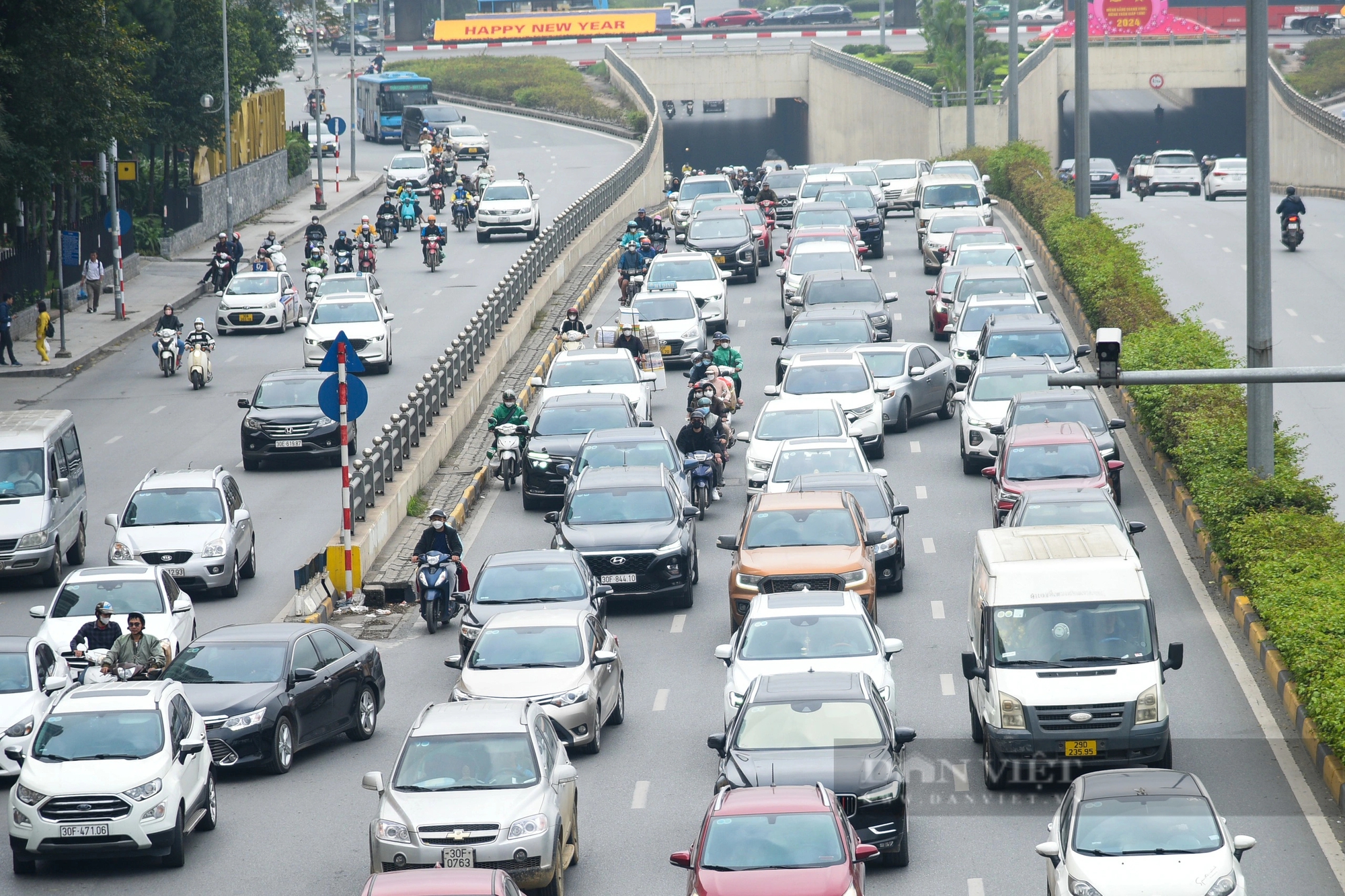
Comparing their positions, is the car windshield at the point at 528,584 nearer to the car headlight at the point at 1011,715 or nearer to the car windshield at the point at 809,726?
the car windshield at the point at 809,726

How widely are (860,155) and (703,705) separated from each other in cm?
7795

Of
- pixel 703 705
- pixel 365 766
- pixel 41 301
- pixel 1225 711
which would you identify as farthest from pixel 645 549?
pixel 41 301

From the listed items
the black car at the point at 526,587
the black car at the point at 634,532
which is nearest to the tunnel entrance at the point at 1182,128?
the black car at the point at 634,532

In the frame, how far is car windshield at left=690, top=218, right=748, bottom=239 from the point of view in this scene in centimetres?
4881

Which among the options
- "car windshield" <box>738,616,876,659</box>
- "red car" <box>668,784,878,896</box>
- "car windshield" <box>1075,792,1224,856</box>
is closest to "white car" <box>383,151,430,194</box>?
"car windshield" <box>738,616,876,659</box>

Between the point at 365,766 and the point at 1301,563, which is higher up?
the point at 1301,563

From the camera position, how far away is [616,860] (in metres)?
15.4

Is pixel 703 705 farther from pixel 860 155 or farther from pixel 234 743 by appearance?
pixel 860 155

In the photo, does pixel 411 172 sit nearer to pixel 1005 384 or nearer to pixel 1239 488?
pixel 1005 384

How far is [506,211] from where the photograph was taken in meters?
58.9

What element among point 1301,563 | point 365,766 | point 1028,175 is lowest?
point 365,766

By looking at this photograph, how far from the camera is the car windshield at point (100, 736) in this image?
15.5 m

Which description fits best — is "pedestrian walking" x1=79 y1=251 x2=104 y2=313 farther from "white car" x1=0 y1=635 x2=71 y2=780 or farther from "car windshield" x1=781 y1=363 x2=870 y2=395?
"white car" x1=0 y1=635 x2=71 y2=780

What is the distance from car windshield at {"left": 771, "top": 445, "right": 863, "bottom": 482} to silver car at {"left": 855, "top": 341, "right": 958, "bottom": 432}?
5.67 meters
